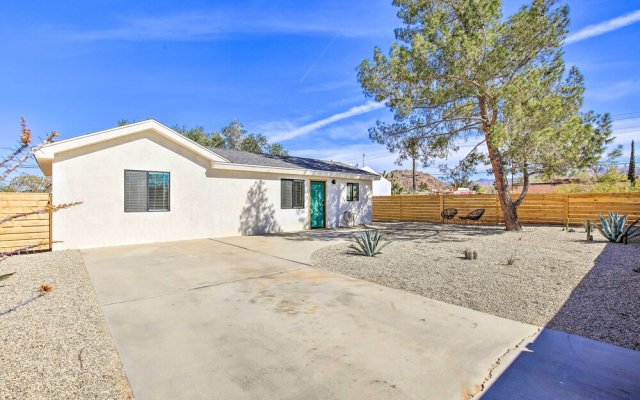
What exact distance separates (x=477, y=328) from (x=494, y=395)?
1.33 meters

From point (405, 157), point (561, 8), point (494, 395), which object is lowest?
point (494, 395)

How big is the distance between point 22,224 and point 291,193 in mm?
8646

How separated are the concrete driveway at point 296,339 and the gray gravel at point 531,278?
55 centimetres

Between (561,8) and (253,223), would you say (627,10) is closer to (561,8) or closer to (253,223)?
(561,8)

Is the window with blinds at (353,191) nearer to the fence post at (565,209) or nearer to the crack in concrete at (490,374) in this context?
the fence post at (565,209)

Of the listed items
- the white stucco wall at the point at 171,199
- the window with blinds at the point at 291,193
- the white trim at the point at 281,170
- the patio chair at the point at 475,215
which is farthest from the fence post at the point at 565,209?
the window with blinds at the point at 291,193

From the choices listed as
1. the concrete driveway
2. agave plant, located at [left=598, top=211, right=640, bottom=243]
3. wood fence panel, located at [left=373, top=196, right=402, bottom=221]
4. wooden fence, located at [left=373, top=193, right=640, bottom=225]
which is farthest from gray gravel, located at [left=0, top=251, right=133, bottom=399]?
wood fence panel, located at [left=373, top=196, right=402, bottom=221]

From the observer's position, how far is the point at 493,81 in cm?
1093

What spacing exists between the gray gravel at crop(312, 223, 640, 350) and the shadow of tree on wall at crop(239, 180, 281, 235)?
4.63m

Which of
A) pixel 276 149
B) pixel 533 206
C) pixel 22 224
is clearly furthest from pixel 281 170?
pixel 276 149

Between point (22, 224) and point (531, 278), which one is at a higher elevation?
point (22, 224)

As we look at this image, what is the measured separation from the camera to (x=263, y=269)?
6492 mm

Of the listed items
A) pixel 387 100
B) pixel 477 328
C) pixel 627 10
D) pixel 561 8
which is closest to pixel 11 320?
pixel 477 328

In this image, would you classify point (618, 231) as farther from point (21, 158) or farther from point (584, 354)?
point (21, 158)
